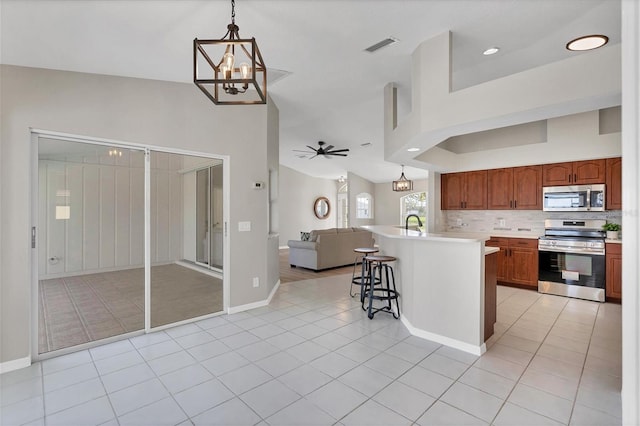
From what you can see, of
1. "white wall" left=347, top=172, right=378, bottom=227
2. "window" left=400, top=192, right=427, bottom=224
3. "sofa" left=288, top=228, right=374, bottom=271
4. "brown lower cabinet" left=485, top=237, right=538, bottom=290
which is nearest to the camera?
"brown lower cabinet" left=485, top=237, right=538, bottom=290

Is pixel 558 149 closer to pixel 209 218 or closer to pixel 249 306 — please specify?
pixel 249 306

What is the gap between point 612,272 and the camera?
14.9 ft

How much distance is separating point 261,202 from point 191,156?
1107mm

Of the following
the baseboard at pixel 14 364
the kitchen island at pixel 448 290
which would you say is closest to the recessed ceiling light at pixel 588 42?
Answer: the kitchen island at pixel 448 290

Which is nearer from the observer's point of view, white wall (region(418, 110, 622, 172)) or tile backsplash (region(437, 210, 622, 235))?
white wall (region(418, 110, 622, 172))

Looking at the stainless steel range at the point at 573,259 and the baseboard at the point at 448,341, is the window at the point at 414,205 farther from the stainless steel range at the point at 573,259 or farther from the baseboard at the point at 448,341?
the baseboard at the point at 448,341

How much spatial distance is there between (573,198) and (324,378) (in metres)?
4.93

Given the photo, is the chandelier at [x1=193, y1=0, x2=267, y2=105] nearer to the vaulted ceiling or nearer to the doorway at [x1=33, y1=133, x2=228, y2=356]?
the vaulted ceiling

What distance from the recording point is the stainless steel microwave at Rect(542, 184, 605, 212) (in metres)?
4.77

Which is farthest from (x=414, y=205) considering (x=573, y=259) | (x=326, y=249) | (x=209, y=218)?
(x=209, y=218)

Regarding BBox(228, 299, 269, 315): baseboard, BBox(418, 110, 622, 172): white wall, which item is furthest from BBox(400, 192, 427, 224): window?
BBox(228, 299, 269, 315): baseboard

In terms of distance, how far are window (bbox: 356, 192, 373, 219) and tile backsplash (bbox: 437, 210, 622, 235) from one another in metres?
4.94

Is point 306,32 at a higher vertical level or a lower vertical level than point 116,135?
higher

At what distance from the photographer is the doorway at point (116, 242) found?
3.01 metres
